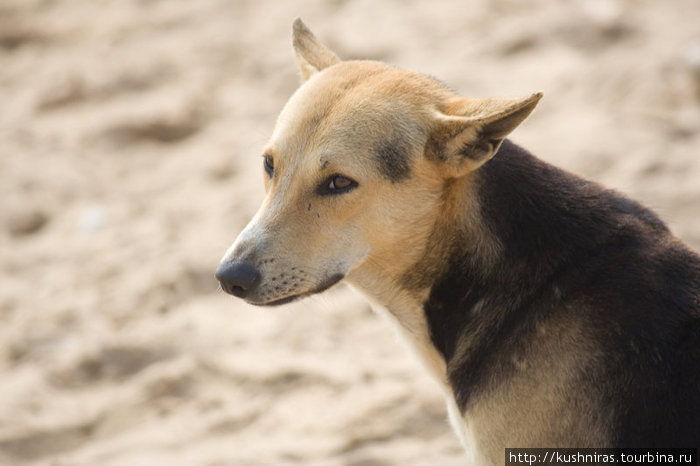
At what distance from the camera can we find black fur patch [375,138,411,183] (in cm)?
390

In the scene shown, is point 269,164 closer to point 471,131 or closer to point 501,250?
point 471,131

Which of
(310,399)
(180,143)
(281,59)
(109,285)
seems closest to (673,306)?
(310,399)

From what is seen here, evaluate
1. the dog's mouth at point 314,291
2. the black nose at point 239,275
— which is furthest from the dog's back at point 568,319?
the black nose at point 239,275

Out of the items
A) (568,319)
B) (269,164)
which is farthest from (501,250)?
(269,164)

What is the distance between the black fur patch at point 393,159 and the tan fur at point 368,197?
0.06 ft

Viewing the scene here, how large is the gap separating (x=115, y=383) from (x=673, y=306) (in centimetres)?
372

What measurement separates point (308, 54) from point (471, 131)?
1277mm

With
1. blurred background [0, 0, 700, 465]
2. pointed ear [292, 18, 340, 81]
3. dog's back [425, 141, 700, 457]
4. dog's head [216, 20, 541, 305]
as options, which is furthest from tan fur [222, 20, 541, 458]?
blurred background [0, 0, 700, 465]

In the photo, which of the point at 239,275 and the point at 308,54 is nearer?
the point at 239,275

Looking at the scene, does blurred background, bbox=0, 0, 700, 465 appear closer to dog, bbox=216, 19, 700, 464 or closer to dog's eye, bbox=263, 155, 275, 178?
dog, bbox=216, 19, 700, 464

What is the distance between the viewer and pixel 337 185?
12.8 ft

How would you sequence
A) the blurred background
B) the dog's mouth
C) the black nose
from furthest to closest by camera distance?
the blurred background, the dog's mouth, the black nose

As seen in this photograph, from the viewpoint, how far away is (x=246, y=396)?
18.7 ft

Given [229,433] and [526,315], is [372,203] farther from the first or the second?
[229,433]
